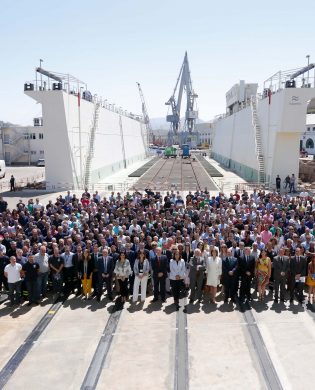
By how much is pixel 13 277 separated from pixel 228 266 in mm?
5090

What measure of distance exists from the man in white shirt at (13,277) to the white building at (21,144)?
180ft

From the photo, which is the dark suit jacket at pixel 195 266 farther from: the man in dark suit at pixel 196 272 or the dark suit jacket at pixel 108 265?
the dark suit jacket at pixel 108 265

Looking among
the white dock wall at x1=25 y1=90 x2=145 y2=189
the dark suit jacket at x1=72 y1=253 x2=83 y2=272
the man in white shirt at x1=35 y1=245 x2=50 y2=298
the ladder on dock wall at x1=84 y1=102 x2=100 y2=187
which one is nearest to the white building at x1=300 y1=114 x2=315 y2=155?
the ladder on dock wall at x1=84 y1=102 x2=100 y2=187

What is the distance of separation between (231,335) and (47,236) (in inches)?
249

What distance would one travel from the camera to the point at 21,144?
2498 inches

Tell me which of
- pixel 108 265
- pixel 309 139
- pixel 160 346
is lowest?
pixel 160 346

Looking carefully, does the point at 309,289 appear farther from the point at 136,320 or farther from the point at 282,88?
the point at 282,88

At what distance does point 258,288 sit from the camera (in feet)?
32.5

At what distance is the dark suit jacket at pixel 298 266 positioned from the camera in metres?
9.60

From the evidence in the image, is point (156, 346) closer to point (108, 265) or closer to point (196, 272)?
point (196, 272)

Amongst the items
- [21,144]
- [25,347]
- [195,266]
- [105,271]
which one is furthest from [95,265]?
[21,144]

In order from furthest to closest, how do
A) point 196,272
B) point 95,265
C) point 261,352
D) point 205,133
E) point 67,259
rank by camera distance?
point 205,133 < point 67,259 < point 95,265 < point 196,272 < point 261,352

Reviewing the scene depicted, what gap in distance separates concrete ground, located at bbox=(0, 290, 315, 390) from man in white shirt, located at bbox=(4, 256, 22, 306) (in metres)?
0.31

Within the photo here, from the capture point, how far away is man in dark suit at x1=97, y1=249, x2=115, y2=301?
32.4ft
